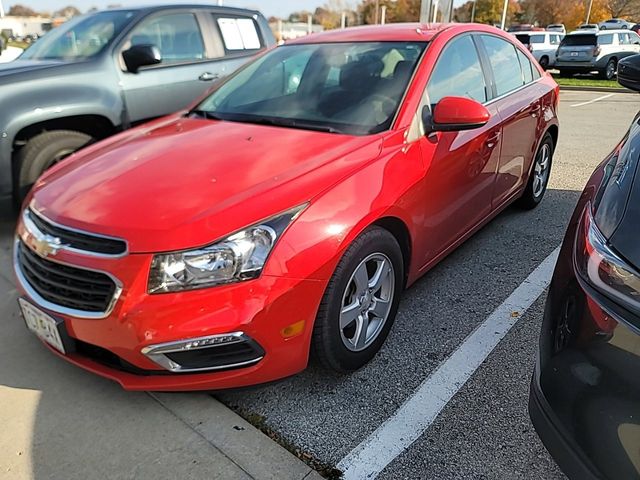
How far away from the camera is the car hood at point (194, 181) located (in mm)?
1970

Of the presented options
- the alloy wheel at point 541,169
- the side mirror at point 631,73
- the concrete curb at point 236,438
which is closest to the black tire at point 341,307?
the concrete curb at point 236,438

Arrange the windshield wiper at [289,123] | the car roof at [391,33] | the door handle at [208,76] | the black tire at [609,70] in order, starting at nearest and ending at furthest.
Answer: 1. the windshield wiper at [289,123]
2. the car roof at [391,33]
3. the door handle at [208,76]
4. the black tire at [609,70]

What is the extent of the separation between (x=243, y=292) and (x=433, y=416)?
100cm

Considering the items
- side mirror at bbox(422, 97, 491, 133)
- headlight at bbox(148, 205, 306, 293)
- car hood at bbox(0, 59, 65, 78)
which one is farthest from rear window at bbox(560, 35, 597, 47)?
headlight at bbox(148, 205, 306, 293)

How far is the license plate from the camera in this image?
2.10 meters

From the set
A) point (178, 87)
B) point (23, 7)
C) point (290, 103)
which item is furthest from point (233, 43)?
point (23, 7)

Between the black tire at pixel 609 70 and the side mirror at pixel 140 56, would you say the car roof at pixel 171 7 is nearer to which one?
the side mirror at pixel 140 56

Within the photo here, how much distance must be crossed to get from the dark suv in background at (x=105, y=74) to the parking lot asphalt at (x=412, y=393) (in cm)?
109

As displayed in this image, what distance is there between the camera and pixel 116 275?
192 centimetres

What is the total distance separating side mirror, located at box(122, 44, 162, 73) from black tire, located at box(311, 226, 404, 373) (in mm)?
3005

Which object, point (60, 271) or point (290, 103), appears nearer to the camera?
point (60, 271)

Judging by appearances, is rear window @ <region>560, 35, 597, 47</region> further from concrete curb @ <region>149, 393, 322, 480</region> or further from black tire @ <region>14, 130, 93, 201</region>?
concrete curb @ <region>149, 393, 322, 480</region>

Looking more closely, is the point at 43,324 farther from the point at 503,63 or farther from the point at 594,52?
the point at 594,52

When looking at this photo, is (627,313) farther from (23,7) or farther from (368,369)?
(23,7)
